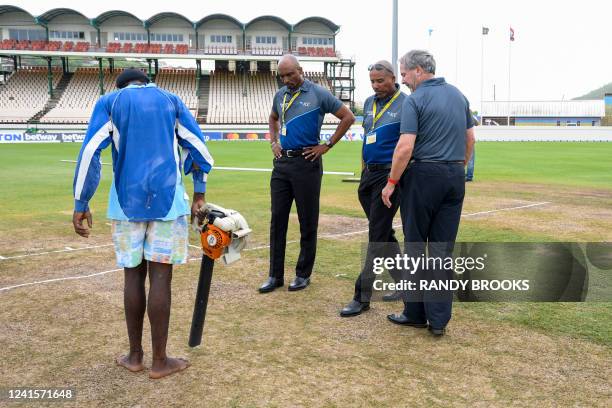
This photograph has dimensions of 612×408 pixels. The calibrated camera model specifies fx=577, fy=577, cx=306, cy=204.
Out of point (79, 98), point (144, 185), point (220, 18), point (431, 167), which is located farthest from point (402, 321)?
point (220, 18)

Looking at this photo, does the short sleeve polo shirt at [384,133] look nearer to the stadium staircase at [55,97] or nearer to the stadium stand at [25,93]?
the stadium staircase at [55,97]

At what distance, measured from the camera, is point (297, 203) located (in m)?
5.87

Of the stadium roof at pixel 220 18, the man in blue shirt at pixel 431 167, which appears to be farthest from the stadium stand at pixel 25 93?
the man in blue shirt at pixel 431 167

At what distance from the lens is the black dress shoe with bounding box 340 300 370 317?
16.2 feet

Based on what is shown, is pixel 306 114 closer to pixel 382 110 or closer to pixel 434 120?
pixel 382 110

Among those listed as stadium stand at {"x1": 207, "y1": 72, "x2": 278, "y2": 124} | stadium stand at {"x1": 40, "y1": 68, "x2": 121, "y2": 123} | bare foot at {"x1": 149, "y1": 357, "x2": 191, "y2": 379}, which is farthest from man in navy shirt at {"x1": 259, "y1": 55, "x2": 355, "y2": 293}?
stadium stand at {"x1": 40, "y1": 68, "x2": 121, "y2": 123}

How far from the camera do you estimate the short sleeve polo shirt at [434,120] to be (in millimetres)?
4355

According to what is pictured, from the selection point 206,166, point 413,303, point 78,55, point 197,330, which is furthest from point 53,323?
point 78,55

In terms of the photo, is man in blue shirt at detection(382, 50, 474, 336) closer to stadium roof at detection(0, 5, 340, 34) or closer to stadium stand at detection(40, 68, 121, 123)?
stadium stand at detection(40, 68, 121, 123)

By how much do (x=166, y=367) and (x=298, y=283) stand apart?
219cm

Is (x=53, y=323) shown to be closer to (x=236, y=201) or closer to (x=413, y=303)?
(x=413, y=303)

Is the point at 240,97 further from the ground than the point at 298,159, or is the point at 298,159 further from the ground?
the point at 240,97

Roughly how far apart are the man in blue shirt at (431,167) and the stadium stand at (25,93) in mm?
52655

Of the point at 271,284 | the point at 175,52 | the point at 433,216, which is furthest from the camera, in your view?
the point at 175,52
